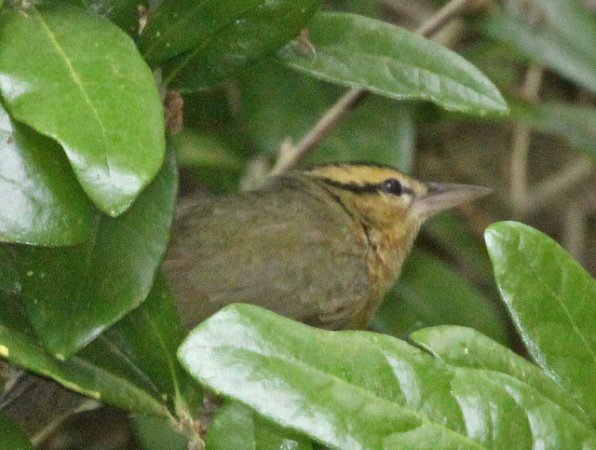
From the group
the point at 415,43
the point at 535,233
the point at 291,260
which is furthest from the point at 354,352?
A: the point at 291,260

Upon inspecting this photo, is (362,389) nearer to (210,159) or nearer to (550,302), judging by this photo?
(550,302)

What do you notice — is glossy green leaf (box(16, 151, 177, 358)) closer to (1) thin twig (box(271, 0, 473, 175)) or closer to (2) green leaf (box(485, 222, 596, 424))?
(2) green leaf (box(485, 222, 596, 424))

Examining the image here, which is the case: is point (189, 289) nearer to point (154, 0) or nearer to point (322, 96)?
point (154, 0)

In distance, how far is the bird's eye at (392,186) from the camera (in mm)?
3301

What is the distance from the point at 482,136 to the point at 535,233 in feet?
11.0

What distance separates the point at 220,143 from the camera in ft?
11.2

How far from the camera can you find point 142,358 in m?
1.86

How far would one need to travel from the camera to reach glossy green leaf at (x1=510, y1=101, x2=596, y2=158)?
3.60m

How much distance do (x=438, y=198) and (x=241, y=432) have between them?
1.80m

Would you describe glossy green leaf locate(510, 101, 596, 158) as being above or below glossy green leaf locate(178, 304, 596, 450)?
below

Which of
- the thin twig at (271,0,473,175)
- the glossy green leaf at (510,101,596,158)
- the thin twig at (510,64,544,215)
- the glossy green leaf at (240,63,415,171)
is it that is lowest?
the thin twig at (510,64,544,215)

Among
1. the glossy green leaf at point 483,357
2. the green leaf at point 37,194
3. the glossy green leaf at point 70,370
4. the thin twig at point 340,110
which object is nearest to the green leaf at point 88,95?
the green leaf at point 37,194

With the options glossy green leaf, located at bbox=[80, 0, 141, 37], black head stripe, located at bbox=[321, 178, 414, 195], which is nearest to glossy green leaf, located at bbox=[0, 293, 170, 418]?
glossy green leaf, located at bbox=[80, 0, 141, 37]

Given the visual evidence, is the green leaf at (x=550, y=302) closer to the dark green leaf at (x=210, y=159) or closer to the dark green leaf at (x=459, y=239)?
the dark green leaf at (x=210, y=159)
